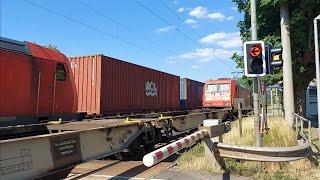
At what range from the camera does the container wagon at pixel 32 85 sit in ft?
27.4

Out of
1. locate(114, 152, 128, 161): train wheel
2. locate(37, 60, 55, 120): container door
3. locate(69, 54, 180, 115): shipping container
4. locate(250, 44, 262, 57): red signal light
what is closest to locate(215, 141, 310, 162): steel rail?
locate(250, 44, 262, 57): red signal light

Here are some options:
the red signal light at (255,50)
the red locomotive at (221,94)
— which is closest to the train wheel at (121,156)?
the red signal light at (255,50)

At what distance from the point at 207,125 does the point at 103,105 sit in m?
8.66

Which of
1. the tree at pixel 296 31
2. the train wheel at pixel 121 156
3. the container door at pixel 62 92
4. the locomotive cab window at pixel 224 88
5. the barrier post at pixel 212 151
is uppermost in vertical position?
the tree at pixel 296 31

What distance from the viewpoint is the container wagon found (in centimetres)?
835

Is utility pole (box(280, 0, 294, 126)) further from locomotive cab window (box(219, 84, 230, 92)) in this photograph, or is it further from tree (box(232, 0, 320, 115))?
locomotive cab window (box(219, 84, 230, 92))

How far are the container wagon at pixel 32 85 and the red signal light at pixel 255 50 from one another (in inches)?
201

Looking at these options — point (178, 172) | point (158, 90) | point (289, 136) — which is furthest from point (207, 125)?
point (158, 90)

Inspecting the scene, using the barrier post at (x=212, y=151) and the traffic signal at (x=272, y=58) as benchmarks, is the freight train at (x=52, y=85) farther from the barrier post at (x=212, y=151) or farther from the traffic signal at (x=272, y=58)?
the traffic signal at (x=272, y=58)

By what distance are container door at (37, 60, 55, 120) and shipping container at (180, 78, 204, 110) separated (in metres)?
19.5

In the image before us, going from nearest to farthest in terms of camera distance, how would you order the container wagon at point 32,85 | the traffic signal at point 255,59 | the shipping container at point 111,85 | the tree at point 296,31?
the traffic signal at point 255,59 < the container wagon at point 32,85 < the shipping container at point 111,85 < the tree at point 296,31

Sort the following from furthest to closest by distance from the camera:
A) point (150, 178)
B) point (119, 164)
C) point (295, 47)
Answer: point (295, 47) → point (119, 164) → point (150, 178)

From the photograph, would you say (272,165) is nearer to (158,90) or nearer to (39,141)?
(39,141)

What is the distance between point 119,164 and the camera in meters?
9.60
